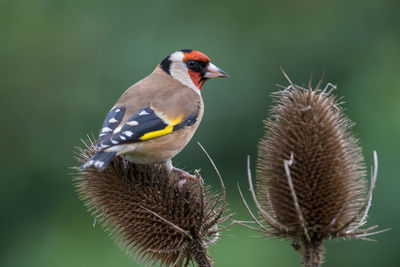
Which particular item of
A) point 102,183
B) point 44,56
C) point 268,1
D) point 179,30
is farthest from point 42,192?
point 102,183

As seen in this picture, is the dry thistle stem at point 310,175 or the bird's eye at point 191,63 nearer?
the dry thistle stem at point 310,175

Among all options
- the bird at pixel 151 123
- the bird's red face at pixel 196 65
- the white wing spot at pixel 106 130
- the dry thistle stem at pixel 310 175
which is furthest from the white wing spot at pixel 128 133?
the bird's red face at pixel 196 65

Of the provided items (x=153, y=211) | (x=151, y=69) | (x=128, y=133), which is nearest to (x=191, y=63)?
(x=128, y=133)

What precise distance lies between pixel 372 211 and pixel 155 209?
3966mm

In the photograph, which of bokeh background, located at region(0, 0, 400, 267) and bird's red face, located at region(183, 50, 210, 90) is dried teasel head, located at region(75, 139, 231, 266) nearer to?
bird's red face, located at region(183, 50, 210, 90)

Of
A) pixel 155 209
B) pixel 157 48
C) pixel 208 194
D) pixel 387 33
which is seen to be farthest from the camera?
pixel 387 33

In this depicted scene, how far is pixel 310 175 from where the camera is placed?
3.58 meters

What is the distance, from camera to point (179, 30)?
380 inches

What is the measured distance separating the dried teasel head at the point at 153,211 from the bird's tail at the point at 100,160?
230 mm

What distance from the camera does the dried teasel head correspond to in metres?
4.04

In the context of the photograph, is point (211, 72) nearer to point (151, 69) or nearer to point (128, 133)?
point (128, 133)

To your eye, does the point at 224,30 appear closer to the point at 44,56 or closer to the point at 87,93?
the point at 87,93

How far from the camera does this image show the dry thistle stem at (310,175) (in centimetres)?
353

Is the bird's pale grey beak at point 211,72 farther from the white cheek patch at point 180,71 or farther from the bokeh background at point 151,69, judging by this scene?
the bokeh background at point 151,69
